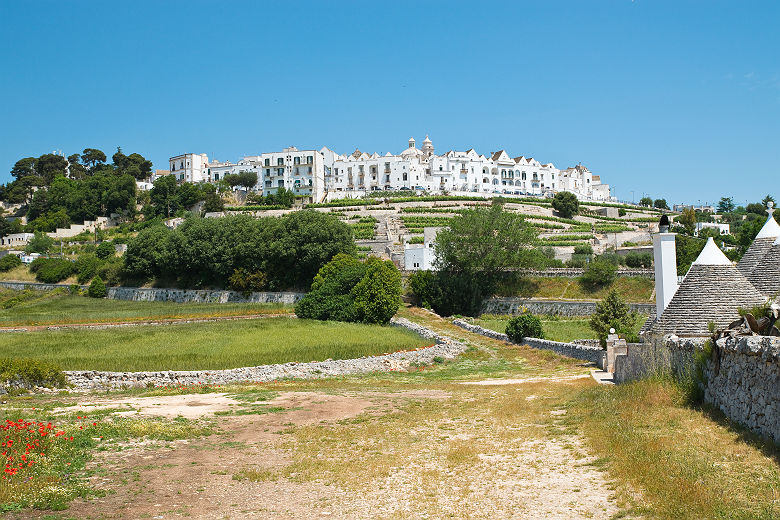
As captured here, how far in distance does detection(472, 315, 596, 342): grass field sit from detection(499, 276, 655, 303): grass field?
524 cm

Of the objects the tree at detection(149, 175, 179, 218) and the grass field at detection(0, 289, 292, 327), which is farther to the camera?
the tree at detection(149, 175, 179, 218)

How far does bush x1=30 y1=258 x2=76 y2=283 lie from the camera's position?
71438mm

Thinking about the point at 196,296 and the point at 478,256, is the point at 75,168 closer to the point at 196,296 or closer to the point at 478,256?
the point at 196,296

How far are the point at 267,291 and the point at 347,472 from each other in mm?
50590

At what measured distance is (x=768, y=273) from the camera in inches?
680

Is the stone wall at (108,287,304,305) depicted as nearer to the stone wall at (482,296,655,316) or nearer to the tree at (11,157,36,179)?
the stone wall at (482,296,655,316)

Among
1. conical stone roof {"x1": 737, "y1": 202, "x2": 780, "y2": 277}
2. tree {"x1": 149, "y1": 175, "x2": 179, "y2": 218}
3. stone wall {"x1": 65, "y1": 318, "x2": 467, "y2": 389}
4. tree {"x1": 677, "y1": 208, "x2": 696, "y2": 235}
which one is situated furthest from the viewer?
tree {"x1": 149, "y1": 175, "x2": 179, "y2": 218}

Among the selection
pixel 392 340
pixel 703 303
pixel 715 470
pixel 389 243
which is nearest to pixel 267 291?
pixel 389 243

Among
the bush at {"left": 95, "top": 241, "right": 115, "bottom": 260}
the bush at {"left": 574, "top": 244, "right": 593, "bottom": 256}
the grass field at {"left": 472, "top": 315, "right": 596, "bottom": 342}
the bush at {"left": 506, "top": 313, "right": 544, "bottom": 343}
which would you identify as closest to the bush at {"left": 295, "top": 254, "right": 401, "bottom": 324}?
the grass field at {"left": 472, "top": 315, "right": 596, "bottom": 342}

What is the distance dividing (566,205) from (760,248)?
82.3m

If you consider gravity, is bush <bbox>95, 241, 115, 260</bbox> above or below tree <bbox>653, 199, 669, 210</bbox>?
below

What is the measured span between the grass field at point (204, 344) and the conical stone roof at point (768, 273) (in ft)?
55.6

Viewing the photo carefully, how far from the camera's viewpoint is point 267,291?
6066cm

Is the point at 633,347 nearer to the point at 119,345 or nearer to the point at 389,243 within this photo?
the point at 119,345
